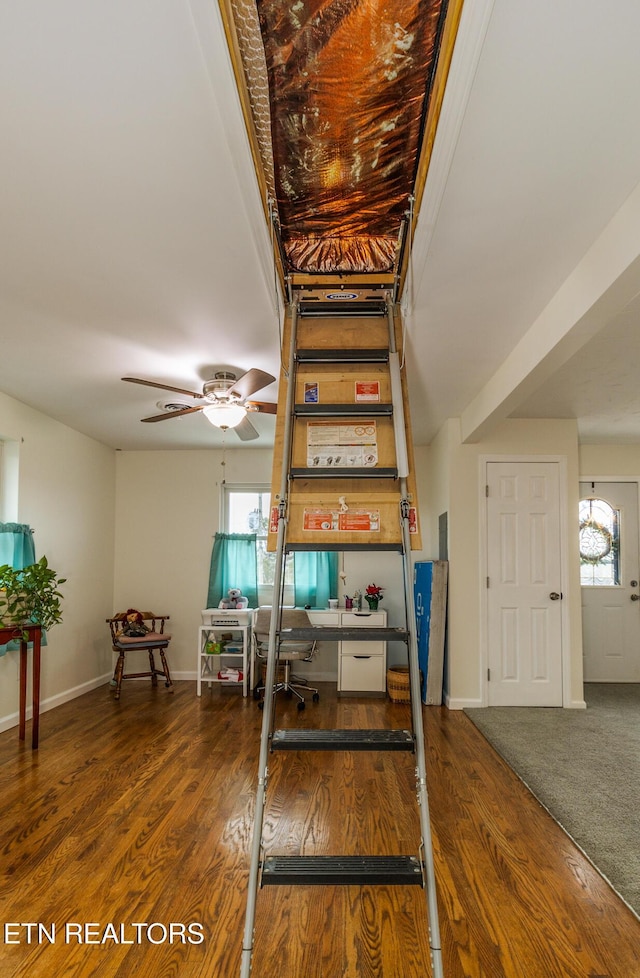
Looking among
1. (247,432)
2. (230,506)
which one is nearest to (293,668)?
(230,506)

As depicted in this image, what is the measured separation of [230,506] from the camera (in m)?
7.28

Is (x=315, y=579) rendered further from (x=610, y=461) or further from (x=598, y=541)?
(x=610, y=461)

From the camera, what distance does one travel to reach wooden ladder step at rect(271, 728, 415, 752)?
6.52ft

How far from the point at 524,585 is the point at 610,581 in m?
1.87

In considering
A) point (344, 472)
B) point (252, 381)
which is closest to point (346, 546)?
point (344, 472)

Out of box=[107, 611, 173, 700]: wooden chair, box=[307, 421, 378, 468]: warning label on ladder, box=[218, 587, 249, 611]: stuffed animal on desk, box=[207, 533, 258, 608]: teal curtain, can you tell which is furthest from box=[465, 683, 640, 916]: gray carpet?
box=[107, 611, 173, 700]: wooden chair

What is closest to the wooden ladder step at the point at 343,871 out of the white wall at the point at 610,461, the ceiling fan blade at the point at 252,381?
the ceiling fan blade at the point at 252,381

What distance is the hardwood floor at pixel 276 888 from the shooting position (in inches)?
82.9

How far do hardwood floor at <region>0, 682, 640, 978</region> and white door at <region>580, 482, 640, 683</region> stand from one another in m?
2.90

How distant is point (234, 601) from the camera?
22.1ft

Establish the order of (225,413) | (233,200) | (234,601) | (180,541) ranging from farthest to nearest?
(180,541) → (234,601) → (225,413) → (233,200)

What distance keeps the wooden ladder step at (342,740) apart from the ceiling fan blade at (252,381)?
2116mm

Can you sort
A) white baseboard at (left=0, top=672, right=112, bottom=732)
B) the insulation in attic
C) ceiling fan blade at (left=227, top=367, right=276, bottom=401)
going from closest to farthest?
1. the insulation in attic
2. ceiling fan blade at (left=227, top=367, right=276, bottom=401)
3. white baseboard at (left=0, top=672, right=112, bottom=732)

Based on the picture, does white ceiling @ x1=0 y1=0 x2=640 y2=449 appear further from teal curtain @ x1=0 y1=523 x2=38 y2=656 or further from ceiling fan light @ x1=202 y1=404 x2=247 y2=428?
teal curtain @ x1=0 y1=523 x2=38 y2=656
